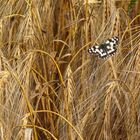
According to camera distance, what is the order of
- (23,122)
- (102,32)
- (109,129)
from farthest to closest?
(102,32), (109,129), (23,122)

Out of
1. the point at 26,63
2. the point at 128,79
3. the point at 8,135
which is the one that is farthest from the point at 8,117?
the point at 128,79

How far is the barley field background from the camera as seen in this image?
1.32m

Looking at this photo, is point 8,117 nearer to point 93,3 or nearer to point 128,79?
point 128,79

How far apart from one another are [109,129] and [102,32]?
363mm

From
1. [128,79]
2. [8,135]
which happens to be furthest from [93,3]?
[8,135]

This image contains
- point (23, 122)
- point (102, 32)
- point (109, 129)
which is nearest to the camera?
point (23, 122)

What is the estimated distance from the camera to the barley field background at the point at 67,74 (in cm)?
132

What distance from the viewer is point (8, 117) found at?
1.30 metres

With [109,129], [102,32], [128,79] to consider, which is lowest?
[109,129]

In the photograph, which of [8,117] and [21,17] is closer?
[8,117]

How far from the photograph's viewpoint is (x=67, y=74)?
1422 millimetres

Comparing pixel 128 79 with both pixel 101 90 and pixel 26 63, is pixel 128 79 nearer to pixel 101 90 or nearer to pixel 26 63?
pixel 101 90

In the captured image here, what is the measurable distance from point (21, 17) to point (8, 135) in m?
0.63

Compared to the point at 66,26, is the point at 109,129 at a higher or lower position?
lower
